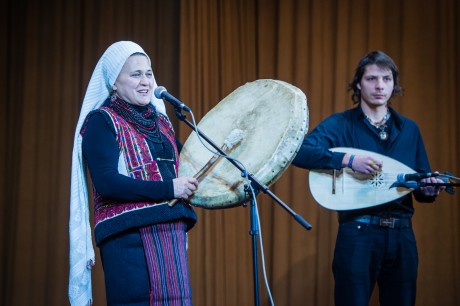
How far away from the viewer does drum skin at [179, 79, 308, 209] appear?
2.04m

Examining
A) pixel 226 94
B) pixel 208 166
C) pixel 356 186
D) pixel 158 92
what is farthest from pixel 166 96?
pixel 226 94

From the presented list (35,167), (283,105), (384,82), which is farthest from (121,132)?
(35,167)

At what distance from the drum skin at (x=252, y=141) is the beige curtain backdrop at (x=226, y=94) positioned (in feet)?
A: 6.93

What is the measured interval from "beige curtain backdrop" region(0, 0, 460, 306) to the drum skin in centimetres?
211

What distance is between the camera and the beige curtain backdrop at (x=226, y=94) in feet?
14.3

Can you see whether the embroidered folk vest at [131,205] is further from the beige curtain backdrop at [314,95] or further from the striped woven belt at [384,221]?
the beige curtain backdrop at [314,95]

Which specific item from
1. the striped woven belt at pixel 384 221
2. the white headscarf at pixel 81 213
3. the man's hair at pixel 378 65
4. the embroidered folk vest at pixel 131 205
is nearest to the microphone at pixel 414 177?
the striped woven belt at pixel 384 221

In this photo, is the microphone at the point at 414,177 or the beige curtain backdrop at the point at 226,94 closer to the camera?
the microphone at the point at 414,177

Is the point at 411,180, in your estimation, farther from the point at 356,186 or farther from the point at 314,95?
the point at 314,95

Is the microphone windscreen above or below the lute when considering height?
→ above

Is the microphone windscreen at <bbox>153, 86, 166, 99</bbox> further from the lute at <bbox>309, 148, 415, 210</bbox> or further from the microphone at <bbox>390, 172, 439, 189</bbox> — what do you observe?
the microphone at <bbox>390, 172, 439, 189</bbox>

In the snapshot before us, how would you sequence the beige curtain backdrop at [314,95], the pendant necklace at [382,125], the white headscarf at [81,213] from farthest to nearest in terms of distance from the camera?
the beige curtain backdrop at [314,95], the pendant necklace at [382,125], the white headscarf at [81,213]

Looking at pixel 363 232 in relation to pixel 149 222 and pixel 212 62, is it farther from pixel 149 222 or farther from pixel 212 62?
pixel 212 62

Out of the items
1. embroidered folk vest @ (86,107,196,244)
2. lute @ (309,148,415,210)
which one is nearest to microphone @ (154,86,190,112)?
embroidered folk vest @ (86,107,196,244)
